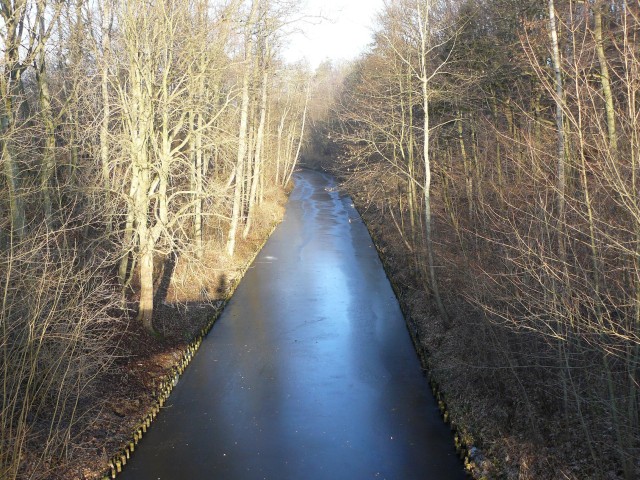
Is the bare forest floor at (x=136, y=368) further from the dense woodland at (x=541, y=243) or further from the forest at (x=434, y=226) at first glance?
the dense woodland at (x=541, y=243)

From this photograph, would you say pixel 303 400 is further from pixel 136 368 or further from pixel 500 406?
pixel 500 406

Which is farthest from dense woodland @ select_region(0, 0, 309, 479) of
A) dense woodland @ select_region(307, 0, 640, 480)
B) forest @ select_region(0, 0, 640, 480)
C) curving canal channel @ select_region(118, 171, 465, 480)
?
dense woodland @ select_region(307, 0, 640, 480)

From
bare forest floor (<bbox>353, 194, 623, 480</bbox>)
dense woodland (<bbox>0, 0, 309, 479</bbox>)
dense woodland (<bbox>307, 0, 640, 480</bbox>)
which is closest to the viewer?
dense woodland (<bbox>307, 0, 640, 480</bbox>)

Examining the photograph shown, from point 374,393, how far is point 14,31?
35.3 ft

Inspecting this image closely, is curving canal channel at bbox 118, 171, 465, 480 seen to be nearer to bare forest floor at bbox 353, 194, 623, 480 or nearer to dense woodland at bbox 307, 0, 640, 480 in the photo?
bare forest floor at bbox 353, 194, 623, 480

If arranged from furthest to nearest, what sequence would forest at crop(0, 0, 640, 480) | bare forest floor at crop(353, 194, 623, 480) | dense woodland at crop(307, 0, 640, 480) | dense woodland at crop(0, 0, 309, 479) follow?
dense woodland at crop(0, 0, 309, 479) → bare forest floor at crop(353, 194, 623, 480) → forest at crop(0, 0, 640, 480) → dense woodland at crop(307, 0, 640, 480)

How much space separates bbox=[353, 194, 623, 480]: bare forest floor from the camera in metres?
7.89

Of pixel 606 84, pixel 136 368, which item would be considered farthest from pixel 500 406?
pixel 136 368

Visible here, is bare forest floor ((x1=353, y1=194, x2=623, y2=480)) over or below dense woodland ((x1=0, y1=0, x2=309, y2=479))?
below

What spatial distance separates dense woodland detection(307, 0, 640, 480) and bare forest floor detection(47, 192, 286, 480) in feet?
19.8

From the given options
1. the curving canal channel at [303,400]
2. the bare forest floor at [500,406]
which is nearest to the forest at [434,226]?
the bare forest floor at [500,406]

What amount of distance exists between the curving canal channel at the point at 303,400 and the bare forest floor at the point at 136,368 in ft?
1.55

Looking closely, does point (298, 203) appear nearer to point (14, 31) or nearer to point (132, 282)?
point (132, 282)

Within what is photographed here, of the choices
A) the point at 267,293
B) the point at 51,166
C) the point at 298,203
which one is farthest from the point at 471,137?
the point at 298,203
